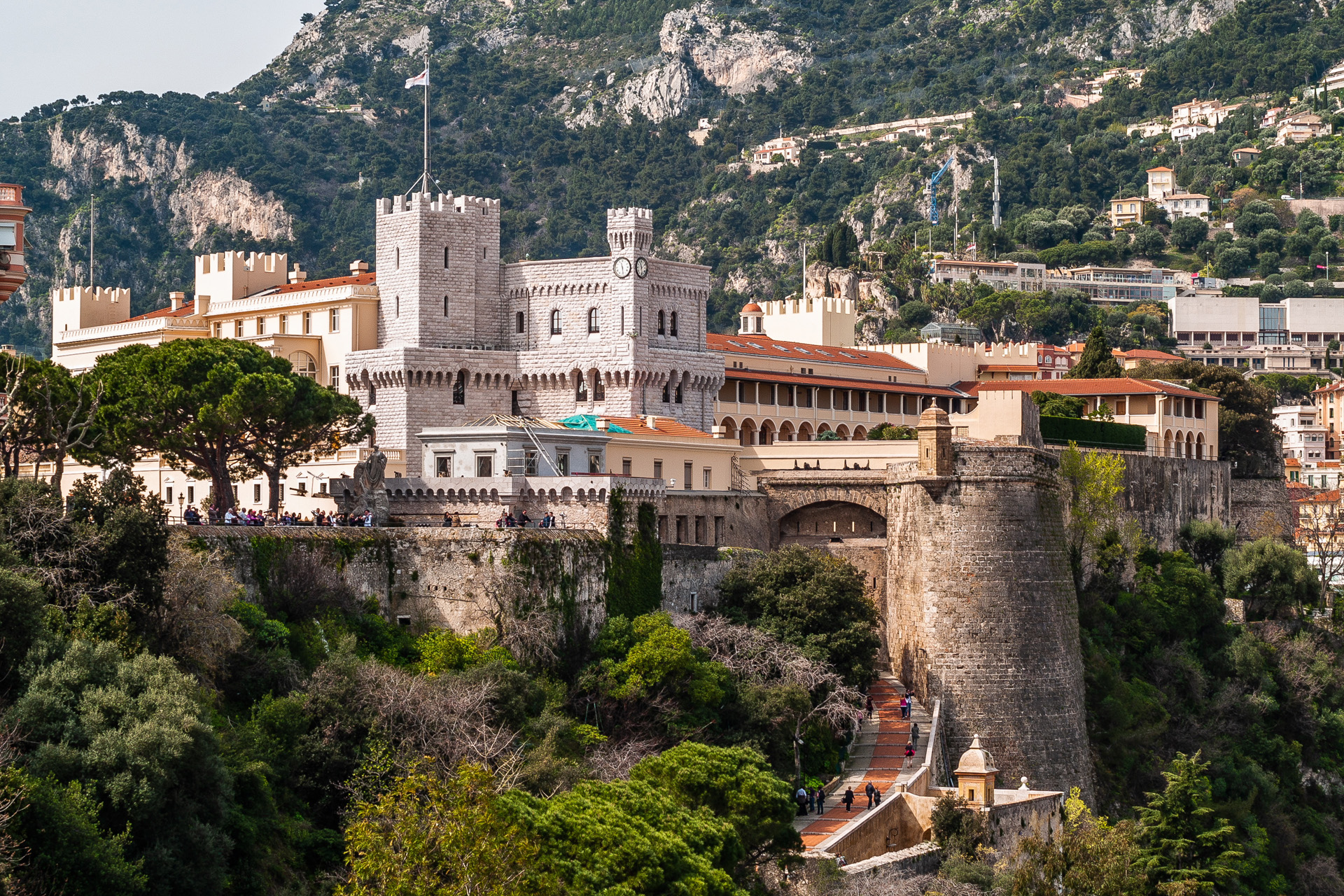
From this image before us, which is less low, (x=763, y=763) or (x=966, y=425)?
(x=966, y=425)

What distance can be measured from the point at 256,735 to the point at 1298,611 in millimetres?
51900

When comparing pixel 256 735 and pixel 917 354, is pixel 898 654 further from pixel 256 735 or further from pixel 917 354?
pixel 917 354

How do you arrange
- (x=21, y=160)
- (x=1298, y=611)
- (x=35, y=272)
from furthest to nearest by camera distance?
1. (x=21, y=160)
2. (x=35, y=272)
3. (x=1298, y=611)

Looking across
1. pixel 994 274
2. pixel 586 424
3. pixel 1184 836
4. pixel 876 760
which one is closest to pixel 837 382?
pixel 586 424

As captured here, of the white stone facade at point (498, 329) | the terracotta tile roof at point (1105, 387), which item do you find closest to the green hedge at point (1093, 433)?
the terracotta tile roof at point (1105, 387)

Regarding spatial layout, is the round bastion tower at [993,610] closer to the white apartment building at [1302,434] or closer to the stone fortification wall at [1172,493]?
the stone fortification wall at [1172,493]

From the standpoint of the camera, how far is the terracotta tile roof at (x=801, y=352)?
262 feet

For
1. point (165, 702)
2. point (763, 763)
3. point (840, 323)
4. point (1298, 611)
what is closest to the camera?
point (165, 702)

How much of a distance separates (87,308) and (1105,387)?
45.3 m

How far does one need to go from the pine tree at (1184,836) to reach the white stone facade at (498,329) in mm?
22907

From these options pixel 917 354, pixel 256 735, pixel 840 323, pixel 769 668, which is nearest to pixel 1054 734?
pixel 769 668

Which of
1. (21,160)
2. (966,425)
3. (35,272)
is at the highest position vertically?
(21,160)

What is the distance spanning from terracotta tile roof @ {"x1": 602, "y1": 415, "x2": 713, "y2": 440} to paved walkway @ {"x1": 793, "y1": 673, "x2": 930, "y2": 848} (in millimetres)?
10417

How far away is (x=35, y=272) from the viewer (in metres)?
176
